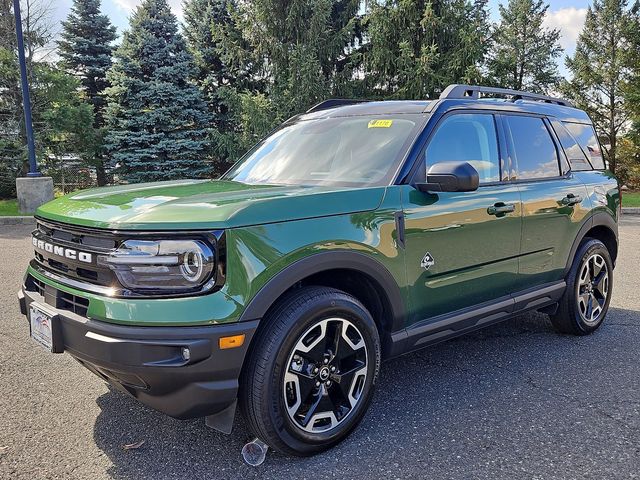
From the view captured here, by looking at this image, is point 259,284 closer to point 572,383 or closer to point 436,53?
point 572,383

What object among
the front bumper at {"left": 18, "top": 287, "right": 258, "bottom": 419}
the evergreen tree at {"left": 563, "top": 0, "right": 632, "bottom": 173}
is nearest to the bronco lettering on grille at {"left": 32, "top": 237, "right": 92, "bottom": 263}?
the front bumper at {"left": 18, "top": 287, "right": 258, "bottom": 419}

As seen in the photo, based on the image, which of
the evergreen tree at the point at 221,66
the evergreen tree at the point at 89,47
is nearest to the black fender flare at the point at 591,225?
the evergreen tree at the point at 221,66

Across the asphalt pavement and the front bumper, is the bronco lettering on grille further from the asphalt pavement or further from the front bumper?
the asphalt pavement

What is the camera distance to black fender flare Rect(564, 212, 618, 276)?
4234 mm

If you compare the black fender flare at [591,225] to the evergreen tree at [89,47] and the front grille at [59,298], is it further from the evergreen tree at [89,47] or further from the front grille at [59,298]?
the evergreen tree at [89,47]

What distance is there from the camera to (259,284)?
92.6 inches

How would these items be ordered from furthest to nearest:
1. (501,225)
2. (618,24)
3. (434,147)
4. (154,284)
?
(618,24) < (501,225) < (434,147) < (154,284)

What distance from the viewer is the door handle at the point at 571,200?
4.05m

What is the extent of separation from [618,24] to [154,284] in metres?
29.6

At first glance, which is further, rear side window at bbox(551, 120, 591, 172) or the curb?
the curb

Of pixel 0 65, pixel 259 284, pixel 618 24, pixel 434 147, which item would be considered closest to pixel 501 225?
pixel 434 147

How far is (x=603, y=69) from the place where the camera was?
983 inches

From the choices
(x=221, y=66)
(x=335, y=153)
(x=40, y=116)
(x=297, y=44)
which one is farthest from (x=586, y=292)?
(x=221, y=66)

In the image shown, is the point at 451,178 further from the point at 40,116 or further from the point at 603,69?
the point at 603,69
